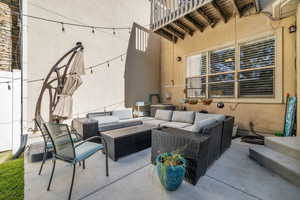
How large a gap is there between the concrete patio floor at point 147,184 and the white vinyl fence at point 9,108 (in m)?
1.26

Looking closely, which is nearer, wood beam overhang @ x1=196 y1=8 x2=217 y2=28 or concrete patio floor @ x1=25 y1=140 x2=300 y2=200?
concrete patio floor @ x1=25 y1=140 x2=300 y2=200

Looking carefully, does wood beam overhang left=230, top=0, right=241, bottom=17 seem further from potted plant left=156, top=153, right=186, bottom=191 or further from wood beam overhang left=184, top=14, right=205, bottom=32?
potted plant left=156, top=153, right=186, bottom=191

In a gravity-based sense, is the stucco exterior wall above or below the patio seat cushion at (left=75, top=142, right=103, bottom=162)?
above

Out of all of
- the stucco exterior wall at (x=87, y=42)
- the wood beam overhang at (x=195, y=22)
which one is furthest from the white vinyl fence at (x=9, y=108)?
the wood beam overhang at (x=195, y=22)

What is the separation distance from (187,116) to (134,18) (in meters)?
4.88

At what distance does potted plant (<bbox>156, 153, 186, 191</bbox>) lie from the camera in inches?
63.9

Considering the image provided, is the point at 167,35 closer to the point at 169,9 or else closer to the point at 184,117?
the point at 169,9

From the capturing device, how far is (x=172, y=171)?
1615 mm

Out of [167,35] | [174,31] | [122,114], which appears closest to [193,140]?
[122,114]

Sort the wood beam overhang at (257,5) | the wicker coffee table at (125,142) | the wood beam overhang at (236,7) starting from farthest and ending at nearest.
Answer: the wood beam overhang at (236,7)
the wood beam overhang at (257,5)
the wicker coffee table at (125,142)

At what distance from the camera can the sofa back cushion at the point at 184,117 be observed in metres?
4.11

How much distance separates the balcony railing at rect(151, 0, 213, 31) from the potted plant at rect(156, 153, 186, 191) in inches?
177

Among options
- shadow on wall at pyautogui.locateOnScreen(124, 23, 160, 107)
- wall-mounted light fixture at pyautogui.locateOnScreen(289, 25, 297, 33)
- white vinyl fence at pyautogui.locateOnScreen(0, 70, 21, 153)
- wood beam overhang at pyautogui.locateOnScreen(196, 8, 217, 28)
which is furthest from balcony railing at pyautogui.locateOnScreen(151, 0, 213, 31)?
white vinyl fence at pyautogui.locateOnScreen(0, 70, 21, 153)

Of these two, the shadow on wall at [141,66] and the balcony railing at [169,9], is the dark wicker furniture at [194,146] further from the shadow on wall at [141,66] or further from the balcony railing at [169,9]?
the balcony railing at [169,9]
